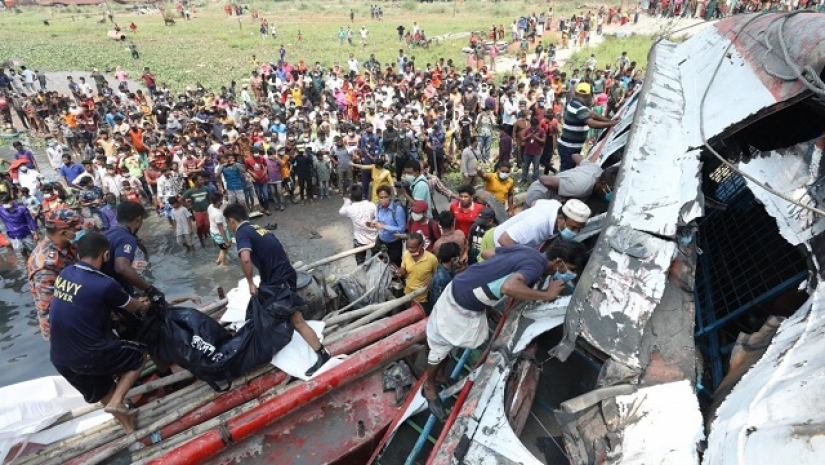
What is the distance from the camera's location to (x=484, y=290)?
333 cm

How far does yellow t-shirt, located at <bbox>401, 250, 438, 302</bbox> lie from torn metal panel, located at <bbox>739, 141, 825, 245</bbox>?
2966 mm

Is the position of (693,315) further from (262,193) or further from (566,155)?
(262,193)

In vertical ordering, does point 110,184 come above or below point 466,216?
below

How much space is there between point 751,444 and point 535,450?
5.50 ft

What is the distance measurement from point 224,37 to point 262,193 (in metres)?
29.9

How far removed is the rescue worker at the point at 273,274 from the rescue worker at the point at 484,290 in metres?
1.02

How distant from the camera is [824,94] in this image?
3121 millimetres

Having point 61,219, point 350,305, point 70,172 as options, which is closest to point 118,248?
point 61,219

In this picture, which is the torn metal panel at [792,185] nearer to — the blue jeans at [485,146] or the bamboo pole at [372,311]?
the bamboo pole at [372,311]

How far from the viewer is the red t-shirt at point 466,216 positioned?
19.9 ft

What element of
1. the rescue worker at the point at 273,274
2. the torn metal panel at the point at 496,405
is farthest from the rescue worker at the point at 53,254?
the torn metal panel at the point at 496,405

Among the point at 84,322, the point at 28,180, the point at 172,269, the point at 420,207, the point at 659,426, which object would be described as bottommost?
the point at 172,269

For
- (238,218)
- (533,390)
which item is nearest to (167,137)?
(238,218)

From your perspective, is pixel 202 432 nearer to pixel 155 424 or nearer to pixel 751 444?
pixel 155 424
